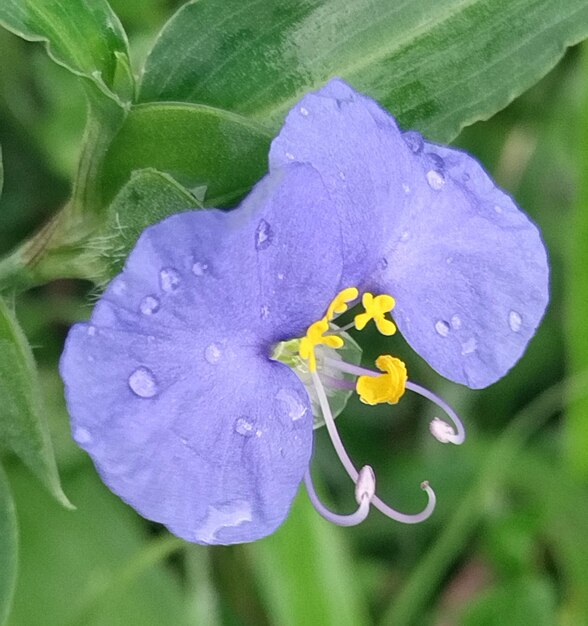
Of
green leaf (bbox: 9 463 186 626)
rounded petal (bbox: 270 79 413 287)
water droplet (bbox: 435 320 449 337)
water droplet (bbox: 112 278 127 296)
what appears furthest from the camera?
green leaf (bbox: 9 463 186 626)

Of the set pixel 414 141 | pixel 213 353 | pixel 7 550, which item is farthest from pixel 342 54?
pixel 7 550

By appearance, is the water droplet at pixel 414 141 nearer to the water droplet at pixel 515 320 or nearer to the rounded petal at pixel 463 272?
the rounded petal at pixel 463 272

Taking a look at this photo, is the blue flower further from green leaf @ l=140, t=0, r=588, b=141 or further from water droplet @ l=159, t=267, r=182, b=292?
green leaf @ l=140, t=0, r=588, b=141

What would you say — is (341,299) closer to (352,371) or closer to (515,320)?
(352,371)

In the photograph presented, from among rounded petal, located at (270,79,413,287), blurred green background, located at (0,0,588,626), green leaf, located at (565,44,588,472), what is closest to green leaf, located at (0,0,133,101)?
rounded petal, located at (270,79,413,287)

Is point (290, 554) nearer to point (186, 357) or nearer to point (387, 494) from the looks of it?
point (387, 494)

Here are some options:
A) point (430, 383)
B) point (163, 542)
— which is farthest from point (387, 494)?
point (163, 542)
